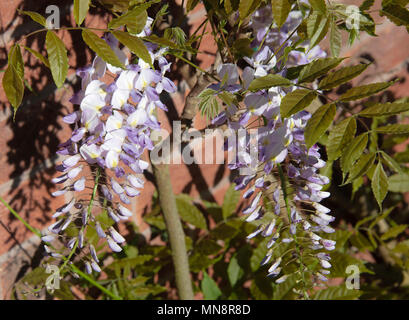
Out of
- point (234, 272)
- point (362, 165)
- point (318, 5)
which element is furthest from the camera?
point (234, 272)

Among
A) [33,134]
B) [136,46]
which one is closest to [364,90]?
[136,46]

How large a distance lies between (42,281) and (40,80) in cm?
34

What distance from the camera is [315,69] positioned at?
0.55 metres

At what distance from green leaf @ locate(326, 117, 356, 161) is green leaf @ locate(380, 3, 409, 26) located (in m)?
0.12

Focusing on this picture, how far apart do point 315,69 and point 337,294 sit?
A: 58 centimetres

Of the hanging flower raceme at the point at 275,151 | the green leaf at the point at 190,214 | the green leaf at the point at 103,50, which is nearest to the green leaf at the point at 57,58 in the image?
the green leaf at the point at 103,50

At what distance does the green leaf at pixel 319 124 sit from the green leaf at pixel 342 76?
0.08 feet

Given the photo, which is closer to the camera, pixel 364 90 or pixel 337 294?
pixel 364 90

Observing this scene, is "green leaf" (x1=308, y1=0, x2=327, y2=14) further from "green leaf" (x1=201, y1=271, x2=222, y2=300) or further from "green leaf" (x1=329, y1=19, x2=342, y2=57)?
"green leaf" (x1=201, y1=271, x2=222, y2=300)

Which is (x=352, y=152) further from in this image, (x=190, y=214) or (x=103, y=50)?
(x=190, y=214)

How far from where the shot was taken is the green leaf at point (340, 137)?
58cm

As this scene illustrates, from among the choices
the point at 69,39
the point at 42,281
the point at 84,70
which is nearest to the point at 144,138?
the point at 84,70

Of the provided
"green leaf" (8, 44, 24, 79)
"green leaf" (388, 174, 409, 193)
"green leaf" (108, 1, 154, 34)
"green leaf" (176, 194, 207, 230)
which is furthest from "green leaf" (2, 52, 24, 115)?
"green leaf" (388, 174, 409, 193)

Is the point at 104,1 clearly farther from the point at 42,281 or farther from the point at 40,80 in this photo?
the point at 42,281
